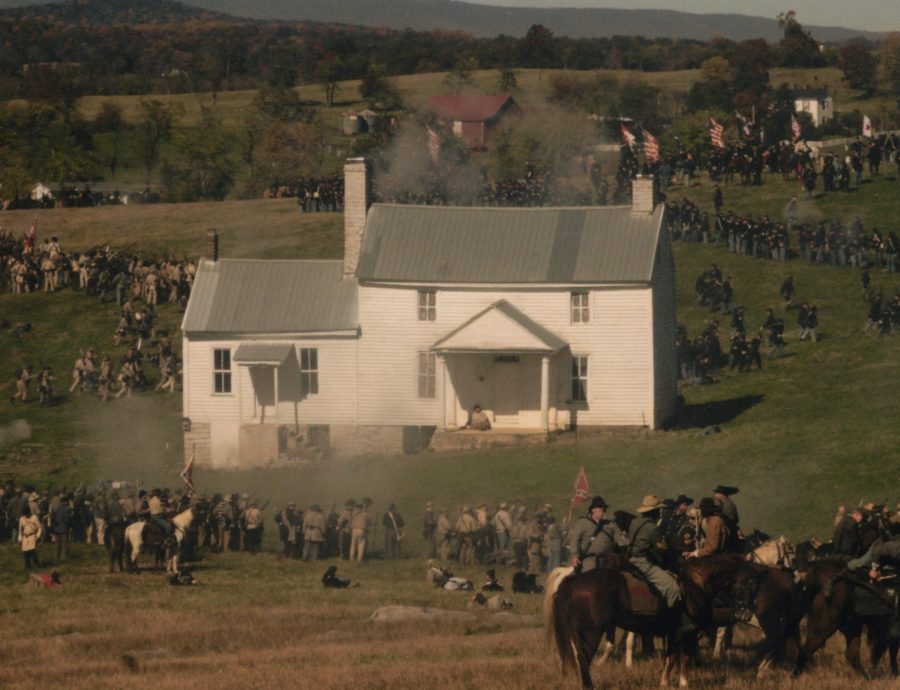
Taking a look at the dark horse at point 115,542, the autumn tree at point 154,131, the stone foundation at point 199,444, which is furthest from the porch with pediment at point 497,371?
the autumn tree at point 154,131

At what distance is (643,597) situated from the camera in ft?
78.5

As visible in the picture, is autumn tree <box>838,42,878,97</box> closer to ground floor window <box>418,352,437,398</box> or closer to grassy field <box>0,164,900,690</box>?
grassy field <box>0,164,900,690</box>

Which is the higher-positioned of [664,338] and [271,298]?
[271,298]

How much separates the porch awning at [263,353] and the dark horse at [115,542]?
17.8 m

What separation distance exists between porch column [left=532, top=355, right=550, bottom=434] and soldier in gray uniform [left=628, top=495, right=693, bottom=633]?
3009cm

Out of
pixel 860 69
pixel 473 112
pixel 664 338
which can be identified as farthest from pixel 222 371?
pixel 860 69

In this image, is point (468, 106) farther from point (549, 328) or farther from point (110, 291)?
point (549, 328)

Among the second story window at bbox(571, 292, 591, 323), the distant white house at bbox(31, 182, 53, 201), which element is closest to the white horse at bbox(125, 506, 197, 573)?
the second story window at bbox(571, 292, 591, 323)

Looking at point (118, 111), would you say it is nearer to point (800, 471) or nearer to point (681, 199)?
point (681, 199)

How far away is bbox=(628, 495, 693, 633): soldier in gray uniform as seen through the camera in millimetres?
24031

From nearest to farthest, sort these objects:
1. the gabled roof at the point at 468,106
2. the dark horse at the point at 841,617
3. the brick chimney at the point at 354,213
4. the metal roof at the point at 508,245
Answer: the dark horse at the point at 841,617, the metal roof at the point at 508,245, the brick chimney at the point at 354,213, the gabled roof at the point at 468,106

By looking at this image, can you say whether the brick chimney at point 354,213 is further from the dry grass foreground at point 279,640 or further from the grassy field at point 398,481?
the dry grass foreground at point 279,640

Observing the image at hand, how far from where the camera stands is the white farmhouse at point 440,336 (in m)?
55.4

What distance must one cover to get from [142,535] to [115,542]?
54 centimetres
